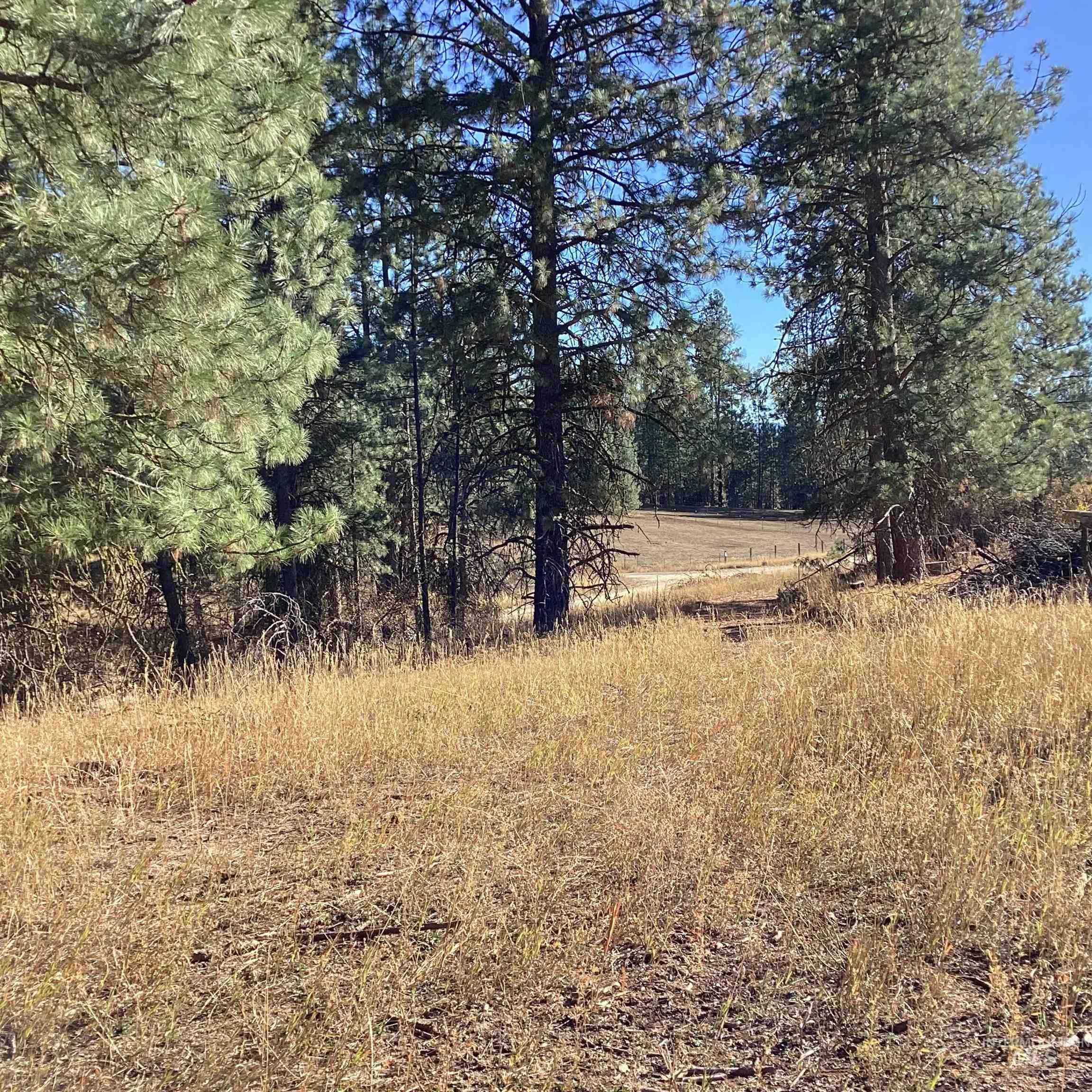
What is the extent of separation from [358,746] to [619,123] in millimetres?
8037

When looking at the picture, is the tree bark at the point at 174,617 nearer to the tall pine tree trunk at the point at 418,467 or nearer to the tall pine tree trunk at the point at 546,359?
the tall pine tree trunk at the point at 418,467

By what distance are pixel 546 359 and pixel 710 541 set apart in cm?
3650

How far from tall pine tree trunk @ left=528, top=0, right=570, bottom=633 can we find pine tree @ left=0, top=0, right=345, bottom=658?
265 centimetres

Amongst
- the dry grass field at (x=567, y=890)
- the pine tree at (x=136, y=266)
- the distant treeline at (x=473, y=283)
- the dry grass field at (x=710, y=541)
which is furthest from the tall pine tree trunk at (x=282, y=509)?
the dry grass field at (x=710, y=541)

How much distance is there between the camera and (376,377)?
1384 cm

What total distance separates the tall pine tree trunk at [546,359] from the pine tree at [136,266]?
2.65 m

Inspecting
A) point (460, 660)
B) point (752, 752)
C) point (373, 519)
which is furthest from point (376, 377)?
point (752, 752)

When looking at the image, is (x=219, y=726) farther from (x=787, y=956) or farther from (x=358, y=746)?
(x=787, y=956)

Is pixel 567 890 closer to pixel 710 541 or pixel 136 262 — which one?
pixel 136 262

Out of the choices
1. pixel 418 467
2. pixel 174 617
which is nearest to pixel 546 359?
pixel 174 617

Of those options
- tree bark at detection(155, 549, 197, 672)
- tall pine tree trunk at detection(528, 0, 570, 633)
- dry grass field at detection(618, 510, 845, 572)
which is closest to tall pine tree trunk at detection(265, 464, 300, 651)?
tree bark at detection(155, 549, 197, 672)

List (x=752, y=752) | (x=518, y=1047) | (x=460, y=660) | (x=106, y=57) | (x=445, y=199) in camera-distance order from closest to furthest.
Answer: (x=518, y=1047) → (x=106, y=57) → (x=752, y=752) → (x=460, y=660) → (x=445, y=199)

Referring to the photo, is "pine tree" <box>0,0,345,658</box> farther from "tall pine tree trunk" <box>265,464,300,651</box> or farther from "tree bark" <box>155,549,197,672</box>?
"tall pine tree trunk" <box>265,464,300,651</box>

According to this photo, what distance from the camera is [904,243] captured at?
463 inches
